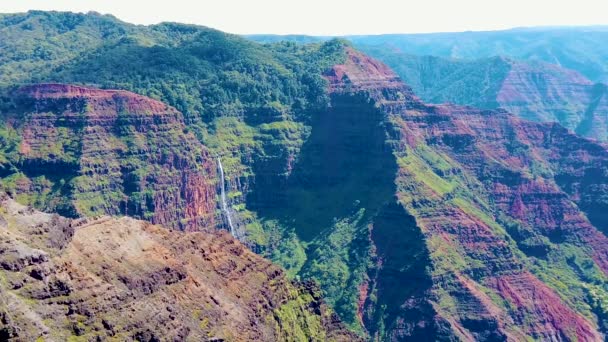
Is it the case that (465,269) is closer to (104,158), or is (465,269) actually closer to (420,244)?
(420,244)

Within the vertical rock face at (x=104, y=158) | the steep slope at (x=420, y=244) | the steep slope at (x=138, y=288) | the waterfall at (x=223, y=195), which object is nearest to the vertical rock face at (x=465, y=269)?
the steep slope at (x=420, y=244)

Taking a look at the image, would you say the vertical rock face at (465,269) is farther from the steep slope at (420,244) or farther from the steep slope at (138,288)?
the steep slope at (138,288)

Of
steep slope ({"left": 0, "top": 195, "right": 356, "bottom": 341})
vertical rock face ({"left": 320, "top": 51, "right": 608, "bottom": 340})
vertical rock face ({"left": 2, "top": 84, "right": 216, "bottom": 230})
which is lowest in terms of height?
vertical rock face ({"left": 320, "top": 51, "right": 608, "bottom": 340})

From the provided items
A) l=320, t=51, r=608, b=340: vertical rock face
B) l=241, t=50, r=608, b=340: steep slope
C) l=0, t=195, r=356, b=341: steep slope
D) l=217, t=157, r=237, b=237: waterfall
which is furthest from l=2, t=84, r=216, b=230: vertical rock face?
l=0, t=195, r=356, b=341: steep slope

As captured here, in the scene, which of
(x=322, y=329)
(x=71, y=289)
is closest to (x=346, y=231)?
(x=322, y=329)

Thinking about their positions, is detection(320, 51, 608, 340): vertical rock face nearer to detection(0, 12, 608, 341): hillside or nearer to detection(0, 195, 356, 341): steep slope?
detection(0, 12, 608, 341): hillside

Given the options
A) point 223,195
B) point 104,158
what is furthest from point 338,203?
point 104,158

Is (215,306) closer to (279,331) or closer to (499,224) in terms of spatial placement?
(279,331)
